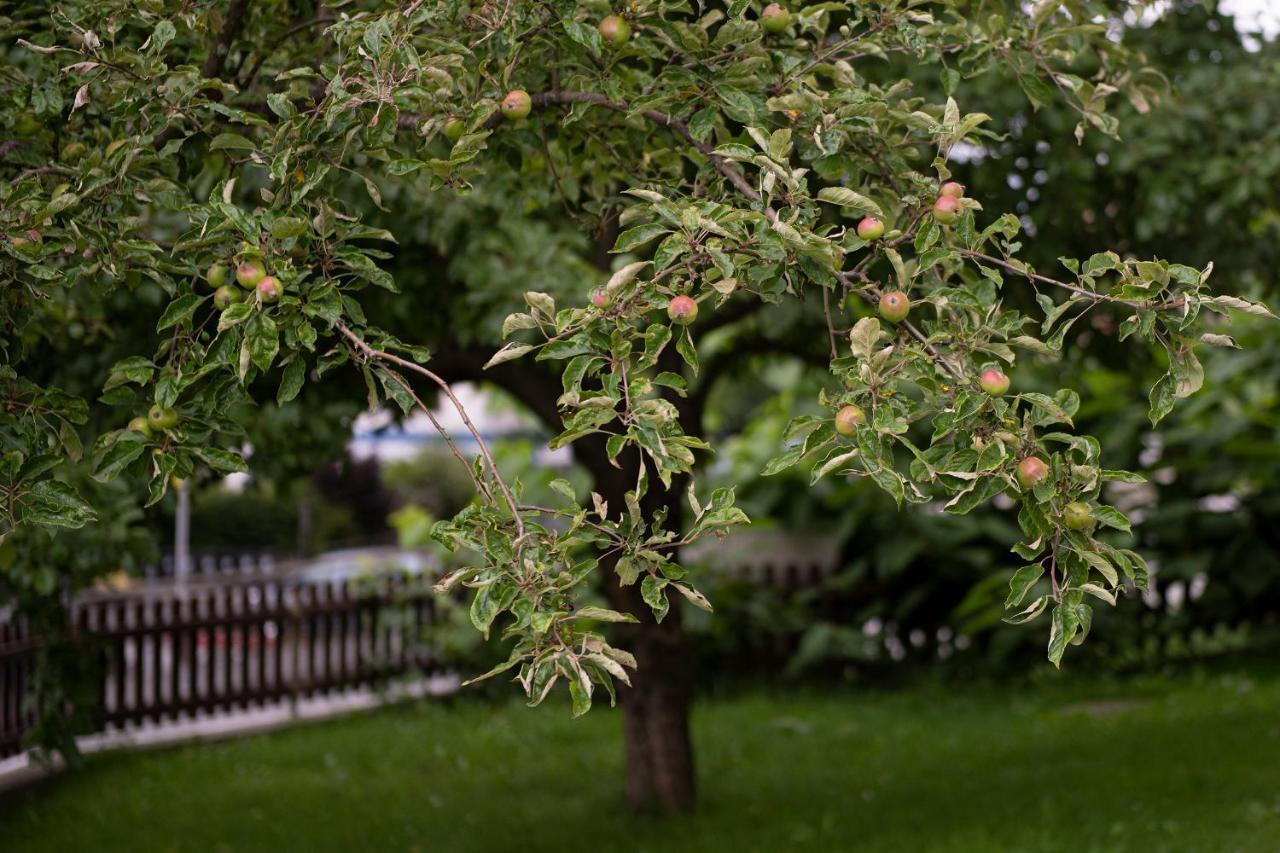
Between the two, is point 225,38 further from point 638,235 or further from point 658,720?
point 658,720

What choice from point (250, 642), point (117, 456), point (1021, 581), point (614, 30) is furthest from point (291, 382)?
point (250, 642)

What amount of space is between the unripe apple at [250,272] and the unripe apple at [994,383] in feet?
4.37

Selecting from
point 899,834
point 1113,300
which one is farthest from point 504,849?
point 1113,300

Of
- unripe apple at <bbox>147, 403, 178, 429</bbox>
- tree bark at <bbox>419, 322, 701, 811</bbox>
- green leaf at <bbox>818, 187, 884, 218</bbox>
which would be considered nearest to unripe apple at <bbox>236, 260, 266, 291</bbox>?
unripe apple at <bbox>147, 403, 178, 429</bbox>

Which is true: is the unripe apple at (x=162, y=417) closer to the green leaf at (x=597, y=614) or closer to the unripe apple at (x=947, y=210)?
the green leaf at (x=597, y=614)

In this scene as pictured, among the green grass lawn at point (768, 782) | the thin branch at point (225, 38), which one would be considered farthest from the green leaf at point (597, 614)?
the green grass lawn at point (768, 782)

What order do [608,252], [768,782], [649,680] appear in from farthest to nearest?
[768,782] < [649,680] < [608,252]

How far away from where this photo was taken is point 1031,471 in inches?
96.0

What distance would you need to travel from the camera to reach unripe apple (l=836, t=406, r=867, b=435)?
2.43m

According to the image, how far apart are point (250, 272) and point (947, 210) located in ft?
4.34

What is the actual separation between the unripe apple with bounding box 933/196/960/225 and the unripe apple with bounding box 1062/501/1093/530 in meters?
0.60

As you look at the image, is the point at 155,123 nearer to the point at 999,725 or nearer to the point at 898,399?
the point at 898,399

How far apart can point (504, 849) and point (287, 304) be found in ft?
14.8

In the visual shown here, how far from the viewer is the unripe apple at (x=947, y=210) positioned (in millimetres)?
2656
